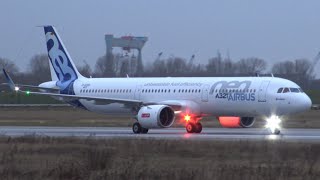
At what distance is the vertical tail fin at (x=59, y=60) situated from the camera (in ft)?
198

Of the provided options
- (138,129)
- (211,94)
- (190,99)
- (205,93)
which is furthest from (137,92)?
(211,94)

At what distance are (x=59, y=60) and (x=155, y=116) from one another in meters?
13.8

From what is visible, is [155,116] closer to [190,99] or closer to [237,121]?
[190,99]

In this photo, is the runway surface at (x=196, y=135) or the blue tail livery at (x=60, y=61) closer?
the runway surface at (x=196, y=135)

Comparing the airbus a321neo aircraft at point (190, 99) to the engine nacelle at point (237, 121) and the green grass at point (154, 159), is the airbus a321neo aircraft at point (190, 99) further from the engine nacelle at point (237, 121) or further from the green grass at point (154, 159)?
the green grass at point (154, 159)

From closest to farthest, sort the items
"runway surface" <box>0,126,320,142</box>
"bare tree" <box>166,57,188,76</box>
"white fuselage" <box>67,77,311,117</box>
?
1. "runway surface" <box>0,126,320,142</box>
2. "white fuselage" <box>67,77,311,117</box>
3. "bare tree" <box>166,57,188,76</box>

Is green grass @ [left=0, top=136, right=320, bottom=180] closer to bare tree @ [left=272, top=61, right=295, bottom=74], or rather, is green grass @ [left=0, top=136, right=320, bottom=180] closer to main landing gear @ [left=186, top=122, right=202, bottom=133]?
main landing gear @ [left=186, top=122, right=202, bottom=133]

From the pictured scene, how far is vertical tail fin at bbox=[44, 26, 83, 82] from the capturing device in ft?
198

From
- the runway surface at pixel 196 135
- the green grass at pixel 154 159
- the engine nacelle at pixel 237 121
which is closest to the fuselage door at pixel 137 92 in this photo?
the runway surface at pixel 196 135

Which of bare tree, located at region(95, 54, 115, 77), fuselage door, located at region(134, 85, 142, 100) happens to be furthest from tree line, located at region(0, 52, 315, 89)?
fuselage door, located at region(134, 85, 142, 100)

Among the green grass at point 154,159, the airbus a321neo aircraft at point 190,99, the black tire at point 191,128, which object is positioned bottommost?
the black tire at point 191,128

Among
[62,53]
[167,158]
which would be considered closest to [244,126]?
[62,53]

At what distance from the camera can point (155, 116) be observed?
49.6 metres

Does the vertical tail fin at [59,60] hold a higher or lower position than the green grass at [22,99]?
higher
